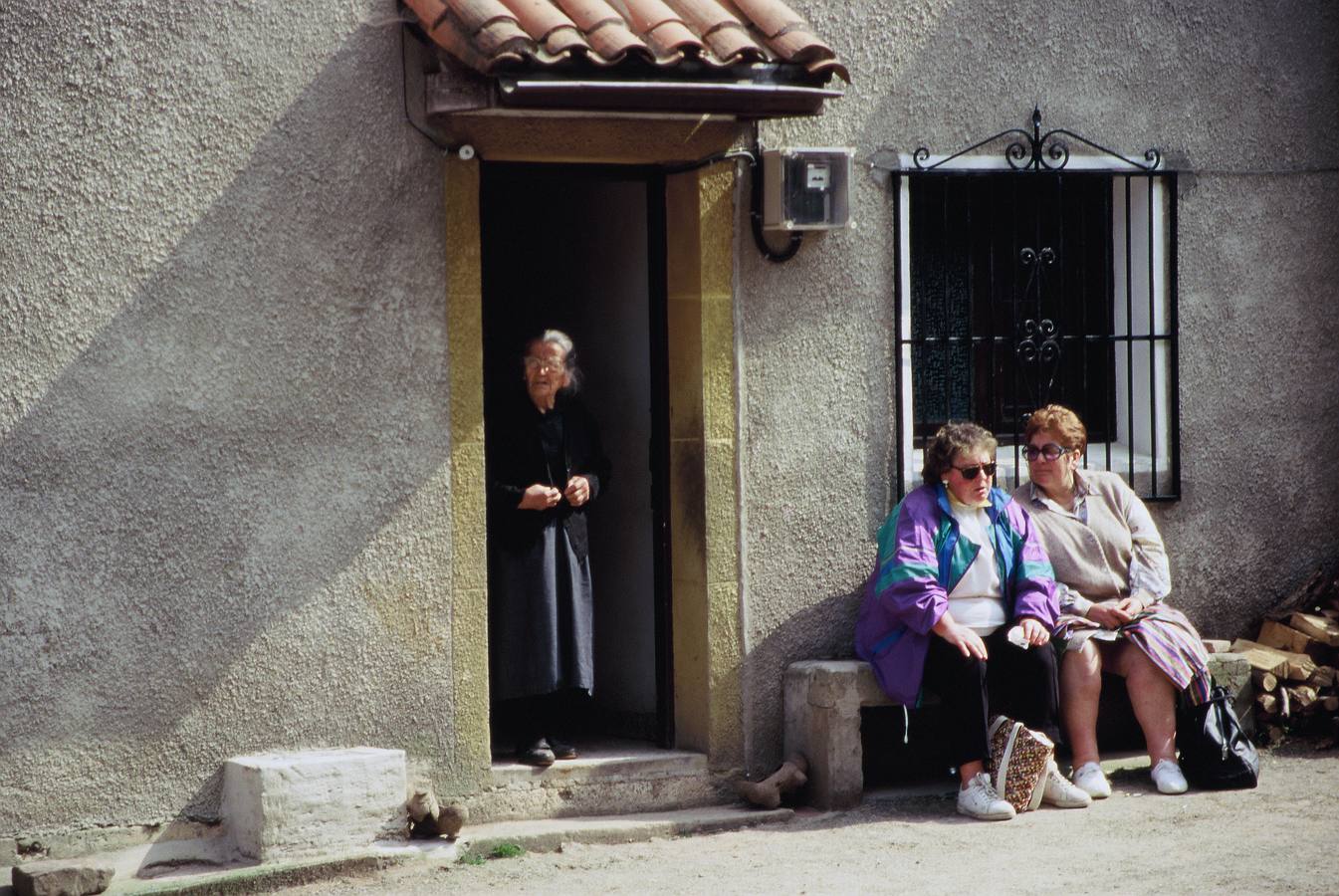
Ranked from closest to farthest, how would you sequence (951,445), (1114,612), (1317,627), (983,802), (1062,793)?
(983,802) < (1062,793) < (951,445) < (1114,612) < (1317,627)

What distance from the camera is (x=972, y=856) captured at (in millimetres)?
6113

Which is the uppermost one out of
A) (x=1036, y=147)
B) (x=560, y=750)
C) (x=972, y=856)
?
(x=1036, y=147)

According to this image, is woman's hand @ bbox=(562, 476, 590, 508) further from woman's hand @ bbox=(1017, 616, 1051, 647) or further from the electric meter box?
woman's hand @ bbox=(1017, 616, 1051, 647)

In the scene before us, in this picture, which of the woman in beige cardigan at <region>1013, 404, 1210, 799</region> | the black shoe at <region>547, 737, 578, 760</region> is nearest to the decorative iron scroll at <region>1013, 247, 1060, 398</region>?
the woman in beige cardigan at <region>1013, 404, 1210, 799</region>

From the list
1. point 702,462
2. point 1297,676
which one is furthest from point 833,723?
point 1297,676

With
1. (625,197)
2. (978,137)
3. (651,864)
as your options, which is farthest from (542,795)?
(978,137)

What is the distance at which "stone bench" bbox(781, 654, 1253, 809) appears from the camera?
6.81 m

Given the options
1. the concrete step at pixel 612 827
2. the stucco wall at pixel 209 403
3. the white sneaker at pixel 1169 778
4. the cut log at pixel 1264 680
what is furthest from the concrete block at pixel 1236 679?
the stucco wall at pixel 209 403

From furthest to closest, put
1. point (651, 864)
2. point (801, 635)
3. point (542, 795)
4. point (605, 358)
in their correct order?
point (605, 358), point (801, 635), point (542, 795), point (651, 864)

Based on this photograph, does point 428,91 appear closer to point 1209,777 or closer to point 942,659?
point 942,659

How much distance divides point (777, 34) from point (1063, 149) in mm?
1741

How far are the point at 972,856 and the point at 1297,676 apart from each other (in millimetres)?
2197

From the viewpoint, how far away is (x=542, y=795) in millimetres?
6680

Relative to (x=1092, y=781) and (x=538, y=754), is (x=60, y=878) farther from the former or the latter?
(x=1092, y=781)
